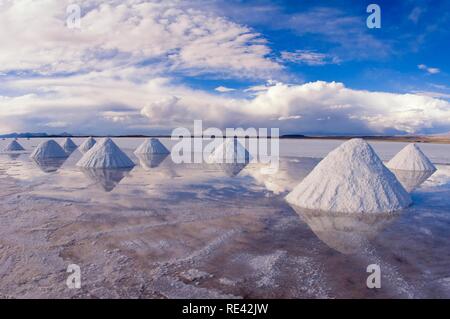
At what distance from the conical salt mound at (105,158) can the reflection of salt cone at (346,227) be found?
15193 mm

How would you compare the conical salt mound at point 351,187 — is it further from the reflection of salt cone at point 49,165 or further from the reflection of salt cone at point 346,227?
the reflection of salt cone at point 49,165

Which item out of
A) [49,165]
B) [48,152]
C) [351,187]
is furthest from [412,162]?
[48,152]

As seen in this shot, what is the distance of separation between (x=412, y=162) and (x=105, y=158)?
20045mm

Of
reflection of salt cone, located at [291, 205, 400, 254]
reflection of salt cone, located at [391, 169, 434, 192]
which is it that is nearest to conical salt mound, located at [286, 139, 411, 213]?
reflection of salt cone, located at [291, 205, 400, 254]

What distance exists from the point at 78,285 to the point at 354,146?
364 inches

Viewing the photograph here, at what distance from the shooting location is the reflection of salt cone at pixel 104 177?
1417 cm

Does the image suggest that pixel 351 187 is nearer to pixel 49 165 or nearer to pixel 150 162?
pixel 150 162

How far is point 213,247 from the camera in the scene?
631 centimetres

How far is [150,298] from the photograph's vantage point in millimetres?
4324

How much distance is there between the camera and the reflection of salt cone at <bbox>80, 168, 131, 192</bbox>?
14166 mm

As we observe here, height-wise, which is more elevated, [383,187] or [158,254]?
[383,187]

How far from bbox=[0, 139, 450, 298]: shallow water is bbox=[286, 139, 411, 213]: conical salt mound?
527mm
